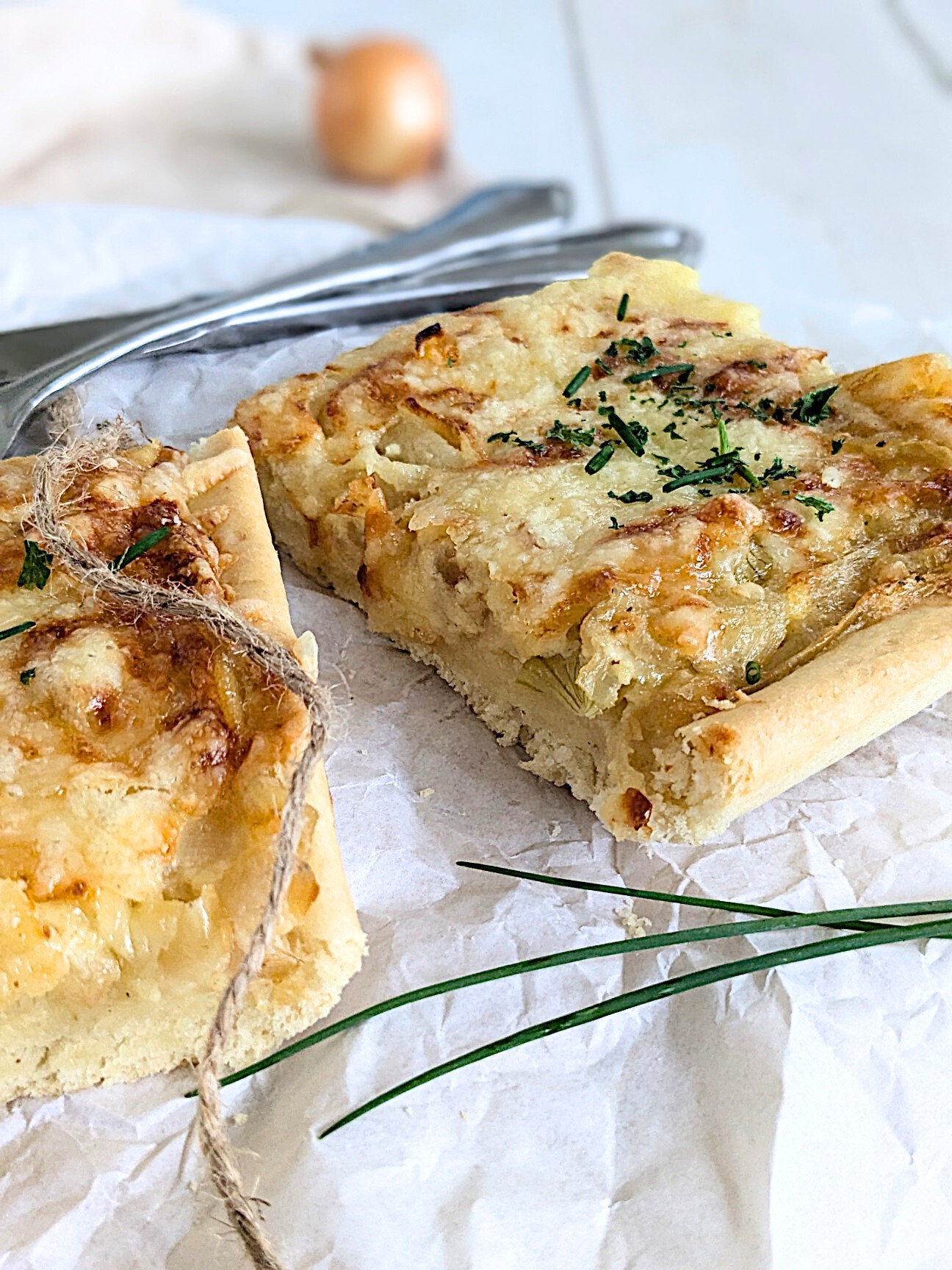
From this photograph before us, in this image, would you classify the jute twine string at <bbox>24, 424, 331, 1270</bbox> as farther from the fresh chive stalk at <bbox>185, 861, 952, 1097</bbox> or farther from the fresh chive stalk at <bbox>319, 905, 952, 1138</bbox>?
the fresh chive stalk at <bbox>319, 905, 952, 1138</bbox>

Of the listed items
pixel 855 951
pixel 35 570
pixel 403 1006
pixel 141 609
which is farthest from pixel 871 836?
pixel 35 570

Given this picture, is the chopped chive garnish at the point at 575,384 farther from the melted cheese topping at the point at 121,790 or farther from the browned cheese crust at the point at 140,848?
the melted cheese topping at the point at 121,790

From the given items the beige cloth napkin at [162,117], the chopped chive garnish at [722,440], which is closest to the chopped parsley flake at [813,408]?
the chopped chive garnish at [722,440]

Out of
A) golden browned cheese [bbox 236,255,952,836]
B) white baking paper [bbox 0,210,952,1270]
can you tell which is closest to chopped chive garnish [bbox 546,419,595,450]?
golden browned cheese [bbox 236,255,952,836]

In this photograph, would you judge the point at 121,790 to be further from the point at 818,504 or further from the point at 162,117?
the point at 162,117

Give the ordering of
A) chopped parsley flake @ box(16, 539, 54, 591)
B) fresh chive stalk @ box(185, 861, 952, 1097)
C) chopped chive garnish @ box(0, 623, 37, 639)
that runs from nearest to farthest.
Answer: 1. fresh chive stalk @ box(185, 861, 952, 1097)
2. chopped chive garnish @ box(0, 623, 37, 639)
3. chopped parsley flake @ box(16, 539, 54, 591)
